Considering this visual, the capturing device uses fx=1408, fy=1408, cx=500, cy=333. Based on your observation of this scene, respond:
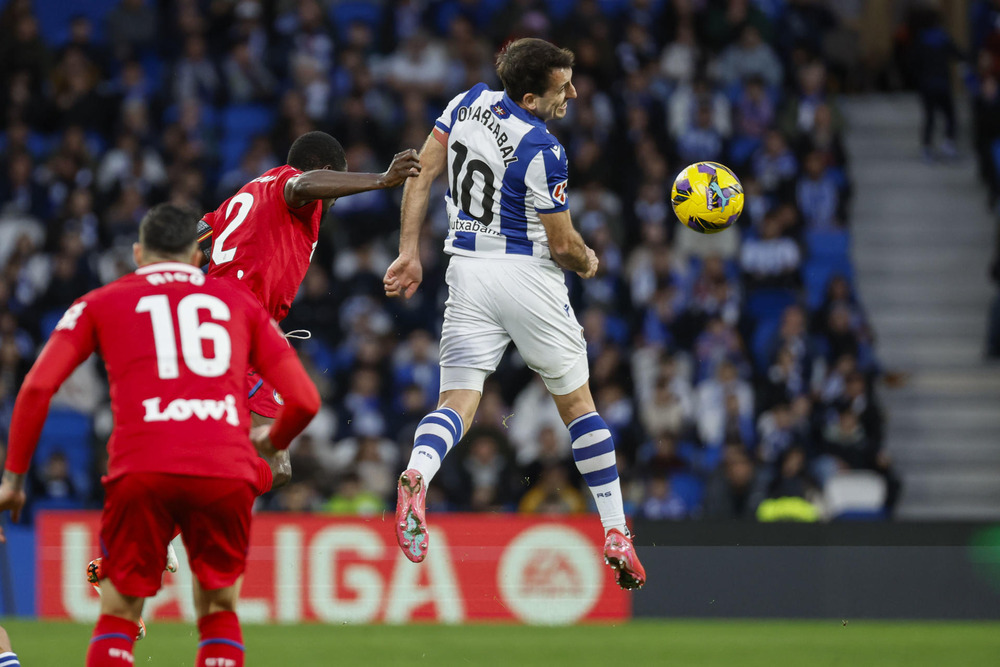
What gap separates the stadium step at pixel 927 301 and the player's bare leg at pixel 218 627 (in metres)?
9.81

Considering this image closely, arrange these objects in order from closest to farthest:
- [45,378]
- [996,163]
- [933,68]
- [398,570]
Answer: [45,378]
[398,570]
[996,163]
[933,68]

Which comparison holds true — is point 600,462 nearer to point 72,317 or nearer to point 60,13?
→ point 72,317

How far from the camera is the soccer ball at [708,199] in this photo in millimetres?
7473

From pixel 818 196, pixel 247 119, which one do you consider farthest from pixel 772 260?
pixel 247 119

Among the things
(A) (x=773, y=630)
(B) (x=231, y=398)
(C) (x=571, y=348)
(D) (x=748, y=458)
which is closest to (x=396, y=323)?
(D) (x=748, y=458)

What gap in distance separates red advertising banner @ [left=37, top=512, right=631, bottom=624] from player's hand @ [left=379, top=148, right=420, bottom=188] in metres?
5.76

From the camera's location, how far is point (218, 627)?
5414mm

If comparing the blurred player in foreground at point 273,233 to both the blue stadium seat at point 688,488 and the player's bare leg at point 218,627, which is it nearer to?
the player's bare leg at point 218,627

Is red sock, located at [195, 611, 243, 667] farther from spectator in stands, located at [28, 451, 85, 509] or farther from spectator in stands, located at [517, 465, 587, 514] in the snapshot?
spectator in stands, located at [28, 451, 85, 509]

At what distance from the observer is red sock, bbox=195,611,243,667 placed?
536 centimetres

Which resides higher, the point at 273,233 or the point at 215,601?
the point at 273,233

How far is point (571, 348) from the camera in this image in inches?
283

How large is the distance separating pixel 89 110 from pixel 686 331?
278 inches

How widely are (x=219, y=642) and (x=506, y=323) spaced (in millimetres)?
2401
